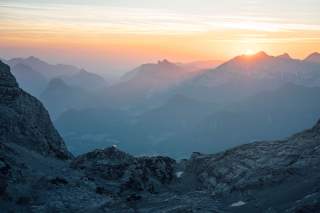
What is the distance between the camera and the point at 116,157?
350ft

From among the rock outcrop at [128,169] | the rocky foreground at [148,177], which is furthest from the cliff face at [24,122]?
the rock outcrop at [128,169]

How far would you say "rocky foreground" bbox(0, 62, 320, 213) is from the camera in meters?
77.3

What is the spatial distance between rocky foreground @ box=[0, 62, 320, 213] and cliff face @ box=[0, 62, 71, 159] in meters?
0.29

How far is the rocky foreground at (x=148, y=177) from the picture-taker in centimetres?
7731

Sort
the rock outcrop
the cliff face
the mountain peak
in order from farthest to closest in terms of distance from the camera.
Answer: the mountain peak, the cliff face, the rock outcrop

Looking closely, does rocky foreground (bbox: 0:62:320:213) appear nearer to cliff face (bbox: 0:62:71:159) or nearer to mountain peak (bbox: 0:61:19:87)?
cliff face (bbox: 0:62:71:159)

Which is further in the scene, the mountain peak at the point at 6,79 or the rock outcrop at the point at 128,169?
the mountain peak at the point at 6,79

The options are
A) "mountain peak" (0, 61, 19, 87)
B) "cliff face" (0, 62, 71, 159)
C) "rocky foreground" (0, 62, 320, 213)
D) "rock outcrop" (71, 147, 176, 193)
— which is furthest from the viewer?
"mountain peak" (0, 61, 19, 87)

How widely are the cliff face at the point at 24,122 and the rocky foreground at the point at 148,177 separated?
11.5 inches

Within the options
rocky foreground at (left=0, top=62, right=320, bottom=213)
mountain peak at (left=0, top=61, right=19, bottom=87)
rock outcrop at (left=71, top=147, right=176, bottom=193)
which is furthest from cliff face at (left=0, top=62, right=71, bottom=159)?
rock outcrop at (left=71, top=147, right=176, bottom=193)

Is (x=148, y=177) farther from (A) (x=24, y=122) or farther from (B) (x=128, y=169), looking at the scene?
(A) (x=24, y=122)

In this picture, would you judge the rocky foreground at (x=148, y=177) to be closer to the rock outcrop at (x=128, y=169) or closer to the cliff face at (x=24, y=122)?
the rock outcrop at (x=128, y=169)

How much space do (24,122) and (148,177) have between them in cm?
3691

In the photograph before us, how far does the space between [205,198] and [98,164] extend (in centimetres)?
2834
